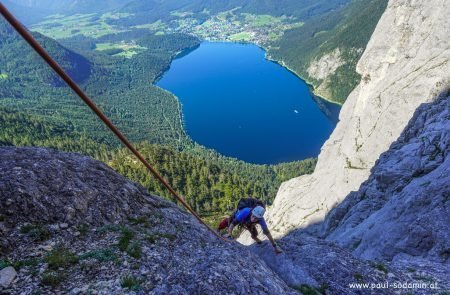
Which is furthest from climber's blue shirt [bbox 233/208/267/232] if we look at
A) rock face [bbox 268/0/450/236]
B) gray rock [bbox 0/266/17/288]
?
rock face [bbox 268/0/450/236]

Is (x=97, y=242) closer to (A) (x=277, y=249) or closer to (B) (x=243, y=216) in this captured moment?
(B) (x=243, y=216)

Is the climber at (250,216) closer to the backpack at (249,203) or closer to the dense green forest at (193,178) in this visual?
the backpack at (249,203)

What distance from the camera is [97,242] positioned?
14766 mm

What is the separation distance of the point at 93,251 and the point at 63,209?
3307mm

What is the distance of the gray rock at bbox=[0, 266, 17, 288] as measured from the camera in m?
10.9

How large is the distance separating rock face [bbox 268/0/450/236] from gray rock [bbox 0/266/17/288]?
50208 mm

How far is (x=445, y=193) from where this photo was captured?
22281mm

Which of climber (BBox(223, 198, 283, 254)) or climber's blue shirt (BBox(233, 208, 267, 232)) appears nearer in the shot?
climber (BBox(223, 198, 283, 254))

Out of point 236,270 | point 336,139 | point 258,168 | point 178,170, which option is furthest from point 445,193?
point 258,168

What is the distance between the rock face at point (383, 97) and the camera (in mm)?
51969

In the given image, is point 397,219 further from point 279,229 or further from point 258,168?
point 258,168

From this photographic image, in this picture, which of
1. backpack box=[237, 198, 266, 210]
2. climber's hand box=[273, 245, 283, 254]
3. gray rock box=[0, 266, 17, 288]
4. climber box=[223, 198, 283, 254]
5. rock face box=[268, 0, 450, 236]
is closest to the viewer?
gray rock box=[0, 266, 17, 288]

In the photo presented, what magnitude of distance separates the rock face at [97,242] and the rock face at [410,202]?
36.5ft

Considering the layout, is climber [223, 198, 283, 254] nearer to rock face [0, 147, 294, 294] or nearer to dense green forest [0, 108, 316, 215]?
rock face [0, 147, 294, 294]
